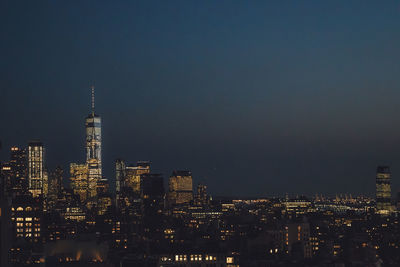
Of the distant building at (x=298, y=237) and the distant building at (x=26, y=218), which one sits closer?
the distant building at (x=26, y=218)

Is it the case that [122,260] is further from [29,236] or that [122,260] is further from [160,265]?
[29,236]

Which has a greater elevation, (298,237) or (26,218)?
(26,218)

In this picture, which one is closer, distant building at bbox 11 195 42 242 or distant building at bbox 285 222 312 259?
distant building at bbox 11 195 42 242

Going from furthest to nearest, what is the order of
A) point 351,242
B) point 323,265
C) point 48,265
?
point 351,242
point 323,265
point 48,265

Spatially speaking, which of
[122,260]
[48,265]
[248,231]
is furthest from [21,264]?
[248,231]

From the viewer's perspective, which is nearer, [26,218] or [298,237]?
[26,218]

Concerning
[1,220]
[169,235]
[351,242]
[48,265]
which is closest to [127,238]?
[169,235]

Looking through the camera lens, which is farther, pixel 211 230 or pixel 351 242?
pixel 211 230

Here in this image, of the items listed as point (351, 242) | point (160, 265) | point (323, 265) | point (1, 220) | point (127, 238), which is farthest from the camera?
point (127, 238)

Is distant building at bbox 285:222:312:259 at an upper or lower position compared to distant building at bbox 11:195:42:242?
lower

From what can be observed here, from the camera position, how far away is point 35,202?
482 feet

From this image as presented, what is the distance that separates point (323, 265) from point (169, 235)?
60530 millimetres

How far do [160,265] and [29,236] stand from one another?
144 ft

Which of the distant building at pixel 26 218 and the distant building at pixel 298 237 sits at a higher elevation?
the distant building at pixel 26 218
